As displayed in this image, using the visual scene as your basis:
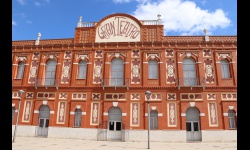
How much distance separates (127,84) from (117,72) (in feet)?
7.04

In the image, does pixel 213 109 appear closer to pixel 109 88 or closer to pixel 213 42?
pixel 213 42

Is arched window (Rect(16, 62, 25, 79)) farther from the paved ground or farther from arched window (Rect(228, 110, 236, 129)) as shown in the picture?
arched window (Rect(228, 110, 236, 129))

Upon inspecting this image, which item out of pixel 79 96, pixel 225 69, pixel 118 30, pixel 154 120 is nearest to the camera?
pixel 154 120

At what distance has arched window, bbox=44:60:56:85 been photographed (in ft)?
75.8

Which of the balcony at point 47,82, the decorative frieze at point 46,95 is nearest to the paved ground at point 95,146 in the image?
the decorative frieze at point 46,95

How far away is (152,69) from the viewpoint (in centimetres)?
2238

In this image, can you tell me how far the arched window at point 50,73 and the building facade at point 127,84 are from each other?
0.40 feet

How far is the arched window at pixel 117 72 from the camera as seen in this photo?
2212 centimetres

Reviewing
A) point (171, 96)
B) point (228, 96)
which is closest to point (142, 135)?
point (171, 96)

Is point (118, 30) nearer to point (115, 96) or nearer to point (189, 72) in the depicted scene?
point (115, 96)
